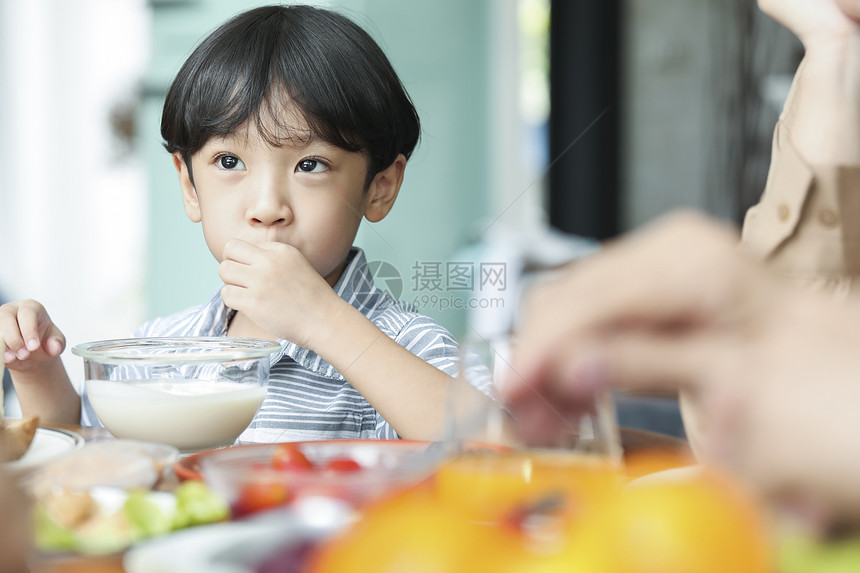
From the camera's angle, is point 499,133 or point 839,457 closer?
point 839,457

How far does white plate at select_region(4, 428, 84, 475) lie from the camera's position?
513 millimetres

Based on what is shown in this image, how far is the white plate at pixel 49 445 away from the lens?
513 mm

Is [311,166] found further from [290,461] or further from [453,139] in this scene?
[290,461]

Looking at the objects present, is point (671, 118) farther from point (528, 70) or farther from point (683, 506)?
point (683, 506)

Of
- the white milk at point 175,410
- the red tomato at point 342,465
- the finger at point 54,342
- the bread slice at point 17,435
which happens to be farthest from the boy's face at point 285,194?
the red tomato at point 342,465

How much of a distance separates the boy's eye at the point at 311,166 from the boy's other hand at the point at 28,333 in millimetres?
331

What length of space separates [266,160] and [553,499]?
705 millimetres

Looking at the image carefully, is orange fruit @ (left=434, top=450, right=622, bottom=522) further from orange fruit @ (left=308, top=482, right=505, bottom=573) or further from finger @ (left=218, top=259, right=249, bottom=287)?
finger @ (left=218, top=259, right=249, bottom=287)

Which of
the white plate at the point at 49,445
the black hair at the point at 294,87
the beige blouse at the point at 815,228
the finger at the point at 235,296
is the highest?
the black hair at the point at 294,87

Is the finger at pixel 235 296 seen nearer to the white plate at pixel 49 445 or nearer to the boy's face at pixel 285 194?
the boy's face at pixel 285 194

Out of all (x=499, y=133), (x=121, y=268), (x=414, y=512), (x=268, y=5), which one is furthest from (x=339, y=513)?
(x=499, y=133)

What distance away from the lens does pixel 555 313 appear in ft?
0.95

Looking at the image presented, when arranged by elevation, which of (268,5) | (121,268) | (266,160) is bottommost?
(121,268)

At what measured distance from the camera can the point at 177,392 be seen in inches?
25.6
